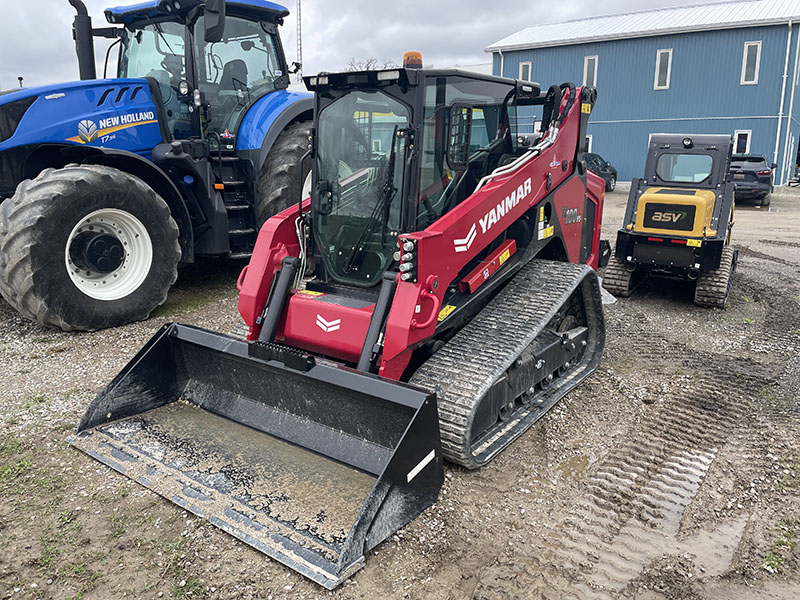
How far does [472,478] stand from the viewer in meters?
3.50

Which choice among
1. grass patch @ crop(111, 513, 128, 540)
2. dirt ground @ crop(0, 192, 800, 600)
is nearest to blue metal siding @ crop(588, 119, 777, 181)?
dirt ground @ crop(0, 192, 800, 600)

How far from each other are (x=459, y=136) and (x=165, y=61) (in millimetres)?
3977

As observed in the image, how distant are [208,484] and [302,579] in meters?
0.82

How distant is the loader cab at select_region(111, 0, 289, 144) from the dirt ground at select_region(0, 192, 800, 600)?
8.35 feet

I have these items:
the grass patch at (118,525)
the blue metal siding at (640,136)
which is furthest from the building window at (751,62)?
the grass patch at (118,525)

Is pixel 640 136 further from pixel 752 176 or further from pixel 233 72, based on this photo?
pixel 233 72

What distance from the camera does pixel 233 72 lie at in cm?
689

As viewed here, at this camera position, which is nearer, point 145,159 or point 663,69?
point 145,159

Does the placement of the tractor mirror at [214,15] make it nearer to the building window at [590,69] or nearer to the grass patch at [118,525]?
the grass patch at [118,525]

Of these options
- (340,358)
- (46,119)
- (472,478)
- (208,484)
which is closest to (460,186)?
(340,358)

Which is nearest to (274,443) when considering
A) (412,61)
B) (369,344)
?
(369,344)

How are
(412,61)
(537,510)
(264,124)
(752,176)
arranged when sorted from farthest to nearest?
1. (752,176)
2. (264,124)
3. (412,61)
4. (537,510)

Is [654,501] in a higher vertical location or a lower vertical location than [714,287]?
lower

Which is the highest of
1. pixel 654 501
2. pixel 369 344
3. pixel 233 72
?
pixel 233 72
